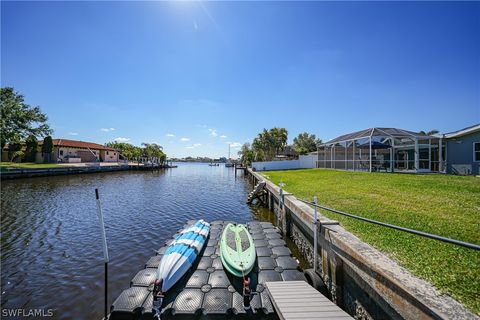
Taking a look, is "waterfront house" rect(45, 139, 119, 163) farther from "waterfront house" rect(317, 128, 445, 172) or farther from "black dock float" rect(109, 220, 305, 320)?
"black dock float" rect(109, 220, 305, 320)

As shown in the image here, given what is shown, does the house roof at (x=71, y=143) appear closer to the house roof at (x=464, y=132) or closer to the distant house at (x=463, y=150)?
the house roof at (x=464, y=132)

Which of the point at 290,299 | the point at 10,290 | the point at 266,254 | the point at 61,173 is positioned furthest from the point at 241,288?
the point at 61,173

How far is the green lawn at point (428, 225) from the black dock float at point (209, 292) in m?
2.26

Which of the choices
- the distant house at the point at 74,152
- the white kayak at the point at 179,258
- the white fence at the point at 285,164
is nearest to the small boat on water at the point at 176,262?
the white kayak at the point at 179,258

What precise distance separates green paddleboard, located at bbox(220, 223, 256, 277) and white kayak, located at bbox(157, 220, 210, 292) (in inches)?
32.7

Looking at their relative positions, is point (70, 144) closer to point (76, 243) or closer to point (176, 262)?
point (76, 243)

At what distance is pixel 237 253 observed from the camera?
5.71m

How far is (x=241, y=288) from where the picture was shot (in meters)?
4.66

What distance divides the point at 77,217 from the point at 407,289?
15034mm

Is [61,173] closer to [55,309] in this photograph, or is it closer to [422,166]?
[55,309]

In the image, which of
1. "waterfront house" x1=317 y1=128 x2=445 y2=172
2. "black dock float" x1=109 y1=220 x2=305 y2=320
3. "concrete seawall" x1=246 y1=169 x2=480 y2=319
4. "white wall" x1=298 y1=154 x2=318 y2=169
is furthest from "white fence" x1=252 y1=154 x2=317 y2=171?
"concrete seawall" x1=246 y1=169 x2=480 y2=319

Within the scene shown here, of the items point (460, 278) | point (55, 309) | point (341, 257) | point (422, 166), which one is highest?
point (422, 166)

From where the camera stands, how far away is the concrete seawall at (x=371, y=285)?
238 centimetres

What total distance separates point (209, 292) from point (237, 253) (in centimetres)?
138
